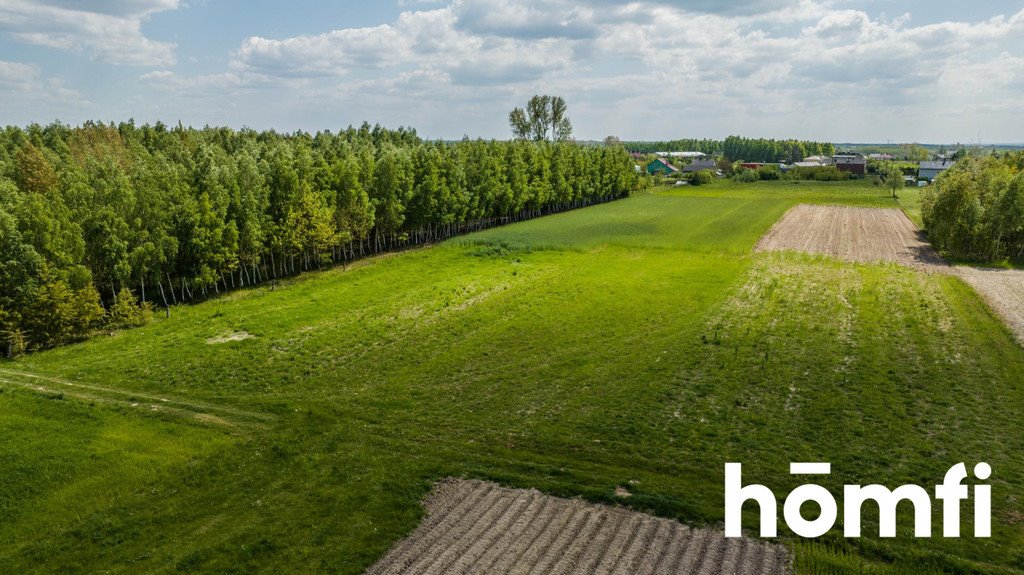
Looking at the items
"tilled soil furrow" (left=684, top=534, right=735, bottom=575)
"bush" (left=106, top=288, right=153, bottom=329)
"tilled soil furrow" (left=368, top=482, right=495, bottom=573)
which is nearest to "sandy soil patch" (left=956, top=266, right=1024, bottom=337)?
"tilled soil furrow" (left=684, top=534, right=735, bottom=575)

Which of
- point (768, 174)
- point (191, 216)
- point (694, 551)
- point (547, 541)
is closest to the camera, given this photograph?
point (694, 551)

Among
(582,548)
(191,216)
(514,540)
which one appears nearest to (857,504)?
(582,548)

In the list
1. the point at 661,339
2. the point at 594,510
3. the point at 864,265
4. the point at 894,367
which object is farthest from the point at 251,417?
the point at 864,265

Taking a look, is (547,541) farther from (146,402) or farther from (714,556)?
(146,402)

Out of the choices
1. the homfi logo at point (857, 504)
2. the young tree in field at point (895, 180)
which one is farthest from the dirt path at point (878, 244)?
the young tree in field at point (895, 180)

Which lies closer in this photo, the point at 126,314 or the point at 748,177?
the point at 126,314

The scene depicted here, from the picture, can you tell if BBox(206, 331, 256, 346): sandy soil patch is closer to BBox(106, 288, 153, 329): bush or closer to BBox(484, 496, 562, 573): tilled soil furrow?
BBox(106, 288, 153, 329): bush

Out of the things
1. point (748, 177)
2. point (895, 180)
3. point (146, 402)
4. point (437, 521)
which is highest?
point (748, 177)
